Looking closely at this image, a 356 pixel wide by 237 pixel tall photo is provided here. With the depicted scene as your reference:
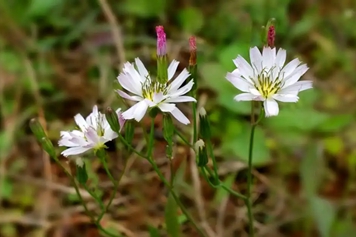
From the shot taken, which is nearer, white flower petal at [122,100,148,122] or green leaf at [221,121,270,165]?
white flower petal at [122,100,148,122]

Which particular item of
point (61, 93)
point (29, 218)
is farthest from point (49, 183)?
point (61, 93)

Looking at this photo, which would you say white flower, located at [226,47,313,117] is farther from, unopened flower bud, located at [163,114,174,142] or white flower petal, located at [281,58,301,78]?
unopened flower bud, located at [163,114,174,142]

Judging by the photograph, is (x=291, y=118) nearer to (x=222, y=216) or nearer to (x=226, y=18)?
(x=222, y=216)

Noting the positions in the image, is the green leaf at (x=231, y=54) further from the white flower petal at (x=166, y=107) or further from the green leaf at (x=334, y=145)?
the white flower petal at (x=166, y=107)

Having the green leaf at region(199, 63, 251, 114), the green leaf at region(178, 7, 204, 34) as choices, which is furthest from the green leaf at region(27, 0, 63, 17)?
the green leaf at region(199, 63, 251, 114)

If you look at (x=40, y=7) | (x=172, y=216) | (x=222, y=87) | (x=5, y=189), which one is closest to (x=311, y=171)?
(x=222, y=87)

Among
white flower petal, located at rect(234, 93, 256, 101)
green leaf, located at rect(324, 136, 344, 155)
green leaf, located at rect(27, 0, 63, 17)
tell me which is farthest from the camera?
green leaf, located at rect(27, 0, 63, 17)
